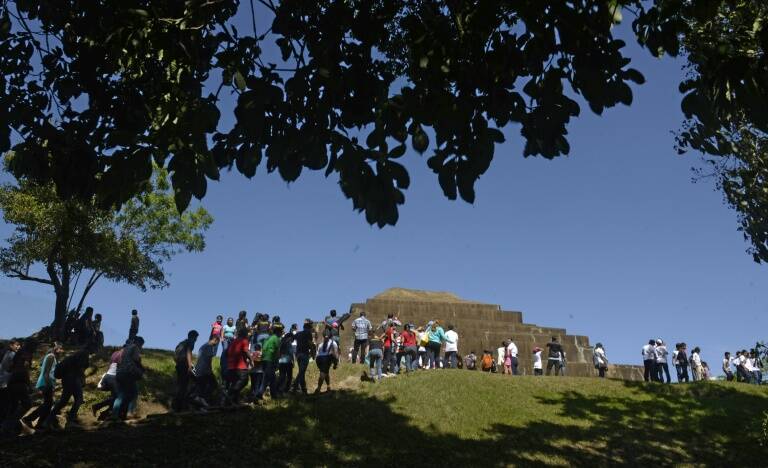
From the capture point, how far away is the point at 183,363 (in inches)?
492

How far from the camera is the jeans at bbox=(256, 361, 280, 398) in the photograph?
1420 centimetres

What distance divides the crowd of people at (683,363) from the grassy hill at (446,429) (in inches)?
92.0

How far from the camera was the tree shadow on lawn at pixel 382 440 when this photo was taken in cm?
1045

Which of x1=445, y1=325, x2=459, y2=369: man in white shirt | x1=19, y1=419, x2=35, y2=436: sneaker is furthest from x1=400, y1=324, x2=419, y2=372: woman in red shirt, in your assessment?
x1=19, y1=419, x2=35, y2=436: sneaker

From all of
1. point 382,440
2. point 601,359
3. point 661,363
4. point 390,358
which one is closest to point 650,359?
point 661,363

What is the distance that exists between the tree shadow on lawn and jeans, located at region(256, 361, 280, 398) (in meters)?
0.75

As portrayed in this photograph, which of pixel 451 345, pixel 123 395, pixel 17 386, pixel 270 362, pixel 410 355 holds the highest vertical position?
pixel 451 345

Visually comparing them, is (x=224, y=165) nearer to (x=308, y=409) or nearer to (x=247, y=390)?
(x=308, y=409)

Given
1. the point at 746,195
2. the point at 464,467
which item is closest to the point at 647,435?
the point at 464,467

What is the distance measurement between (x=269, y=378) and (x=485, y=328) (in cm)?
1709

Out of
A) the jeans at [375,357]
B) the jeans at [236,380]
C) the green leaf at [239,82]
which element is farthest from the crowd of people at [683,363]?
the green leaf at [239,82]

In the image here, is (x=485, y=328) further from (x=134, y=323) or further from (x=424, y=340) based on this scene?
(x=134, y=323)

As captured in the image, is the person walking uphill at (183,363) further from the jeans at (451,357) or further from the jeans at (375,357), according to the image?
the jeans at (451,357)

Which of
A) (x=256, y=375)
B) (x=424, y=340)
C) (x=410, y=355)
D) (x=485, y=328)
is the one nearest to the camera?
(x=256, y=375)
